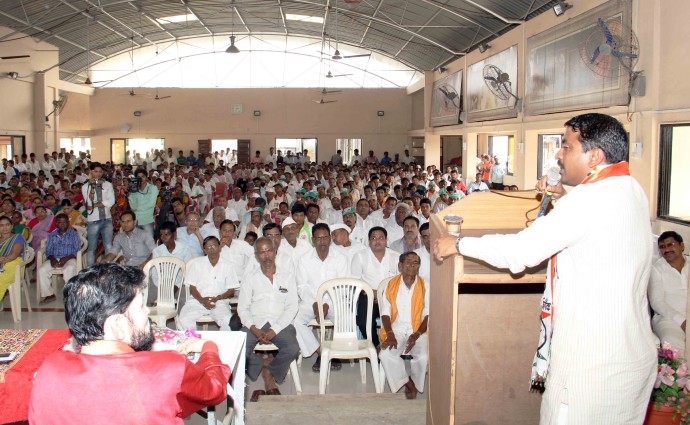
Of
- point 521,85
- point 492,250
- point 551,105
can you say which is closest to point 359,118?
point 521,85

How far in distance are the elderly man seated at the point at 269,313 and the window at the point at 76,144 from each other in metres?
17.7

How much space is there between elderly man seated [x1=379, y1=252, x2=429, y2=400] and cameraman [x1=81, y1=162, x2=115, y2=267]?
14.4 ft

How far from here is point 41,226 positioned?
23.3 ft

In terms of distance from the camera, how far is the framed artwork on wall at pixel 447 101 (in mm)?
15078

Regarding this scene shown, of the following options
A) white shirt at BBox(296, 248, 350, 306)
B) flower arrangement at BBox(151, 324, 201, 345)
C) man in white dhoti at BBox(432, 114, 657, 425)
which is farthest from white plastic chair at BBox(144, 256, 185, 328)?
man in white dhoti at BBox(432, 114, 657, 425)

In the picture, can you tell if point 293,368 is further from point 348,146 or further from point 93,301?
point 348,146

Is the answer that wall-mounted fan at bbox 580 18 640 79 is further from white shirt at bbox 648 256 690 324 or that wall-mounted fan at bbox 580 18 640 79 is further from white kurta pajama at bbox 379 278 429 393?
white kurta pajama at bbox 379 278 429 393

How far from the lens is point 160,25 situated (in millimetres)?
18641

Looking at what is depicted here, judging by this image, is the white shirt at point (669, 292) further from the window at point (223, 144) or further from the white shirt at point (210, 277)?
the window at point (223, 144)

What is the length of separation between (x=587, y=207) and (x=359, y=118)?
67.8 ft

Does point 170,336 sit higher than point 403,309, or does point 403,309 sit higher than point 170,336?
point 170,336

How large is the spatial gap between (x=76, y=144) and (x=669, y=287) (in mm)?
20832

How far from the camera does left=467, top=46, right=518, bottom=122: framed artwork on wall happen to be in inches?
421

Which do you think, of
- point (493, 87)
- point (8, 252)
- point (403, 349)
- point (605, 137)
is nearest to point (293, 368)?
point (403, 349)
